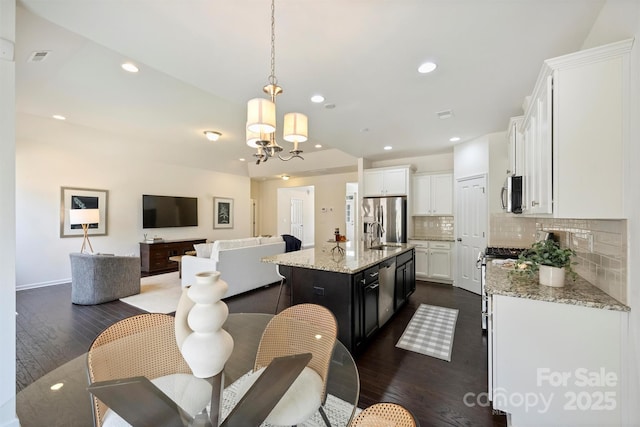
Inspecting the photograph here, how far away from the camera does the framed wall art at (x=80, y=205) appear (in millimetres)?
5025

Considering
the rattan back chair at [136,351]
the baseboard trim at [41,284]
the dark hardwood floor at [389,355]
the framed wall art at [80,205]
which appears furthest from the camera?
the framed wall art at [80,205]

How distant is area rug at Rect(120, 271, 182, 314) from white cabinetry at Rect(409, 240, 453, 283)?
4.65 m

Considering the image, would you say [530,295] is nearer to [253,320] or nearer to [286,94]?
[253,320]

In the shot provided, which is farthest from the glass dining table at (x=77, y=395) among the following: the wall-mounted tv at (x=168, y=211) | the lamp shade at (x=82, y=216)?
the wall-mounted tv at (x=168, y=211)

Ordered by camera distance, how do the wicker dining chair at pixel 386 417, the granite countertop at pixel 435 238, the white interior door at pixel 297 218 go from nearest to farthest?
1. the wicker dining chair at pixel 386 417
2. the granite countertop at pixel 435 238
3. the white interior door at pixel 297 218

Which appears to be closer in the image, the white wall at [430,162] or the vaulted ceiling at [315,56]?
the vaulted ceiling at [315,56]

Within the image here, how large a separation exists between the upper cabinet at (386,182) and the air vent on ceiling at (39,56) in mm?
5233

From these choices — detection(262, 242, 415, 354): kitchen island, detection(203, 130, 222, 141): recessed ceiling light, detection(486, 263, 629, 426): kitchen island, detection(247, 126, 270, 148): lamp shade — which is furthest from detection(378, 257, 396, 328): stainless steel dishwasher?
detection(203, 130, 222, 141): recessed ceiling light

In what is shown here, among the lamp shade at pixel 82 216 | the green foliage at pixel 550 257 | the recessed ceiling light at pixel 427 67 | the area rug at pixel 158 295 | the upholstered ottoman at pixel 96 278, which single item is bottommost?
the area rug at pixel 158 295

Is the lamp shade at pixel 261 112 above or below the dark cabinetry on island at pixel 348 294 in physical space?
above

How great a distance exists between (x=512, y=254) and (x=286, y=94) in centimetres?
346

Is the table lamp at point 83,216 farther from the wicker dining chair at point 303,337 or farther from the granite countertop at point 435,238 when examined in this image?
the granite countertop at point 435,238

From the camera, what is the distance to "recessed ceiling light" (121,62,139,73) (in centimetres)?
305

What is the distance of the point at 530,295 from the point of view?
156cm
